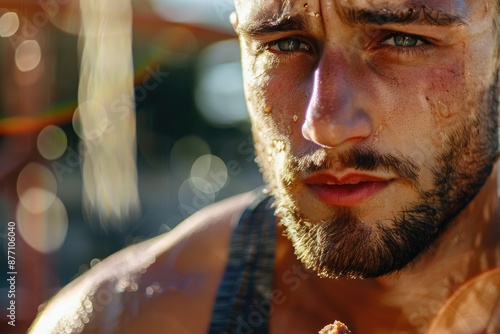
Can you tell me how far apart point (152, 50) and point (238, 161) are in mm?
3919

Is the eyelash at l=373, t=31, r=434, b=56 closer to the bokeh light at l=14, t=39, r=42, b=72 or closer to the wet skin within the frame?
the wet skin

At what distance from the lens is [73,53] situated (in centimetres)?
635

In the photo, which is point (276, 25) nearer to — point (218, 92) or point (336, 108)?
point (336, 108)

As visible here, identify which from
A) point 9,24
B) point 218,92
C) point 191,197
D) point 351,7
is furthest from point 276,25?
point 191,197

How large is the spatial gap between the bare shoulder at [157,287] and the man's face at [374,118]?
0.38 meters

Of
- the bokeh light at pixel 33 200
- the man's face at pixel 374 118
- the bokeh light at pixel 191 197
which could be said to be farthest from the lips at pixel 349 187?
the bokeh light at pixel 191 197

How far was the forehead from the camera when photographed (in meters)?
1.37

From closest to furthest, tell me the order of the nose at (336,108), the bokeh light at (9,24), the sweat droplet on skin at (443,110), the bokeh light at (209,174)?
the nose at (336,108) → the sweat droplet on skin at (443,110) → the bokeh light at (9,24) → the bokeh light at (209,174)

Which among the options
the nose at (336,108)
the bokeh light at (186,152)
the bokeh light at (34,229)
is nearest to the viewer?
the nose at (336,108)

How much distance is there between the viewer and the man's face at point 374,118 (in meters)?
1.38

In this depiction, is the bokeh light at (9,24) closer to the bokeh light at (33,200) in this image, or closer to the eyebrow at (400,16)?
the bokeh light at (33,200)

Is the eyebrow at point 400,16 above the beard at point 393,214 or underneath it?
above

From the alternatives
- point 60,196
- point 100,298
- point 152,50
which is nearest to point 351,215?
point 100,298

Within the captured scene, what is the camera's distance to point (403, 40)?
1421 millimetres
